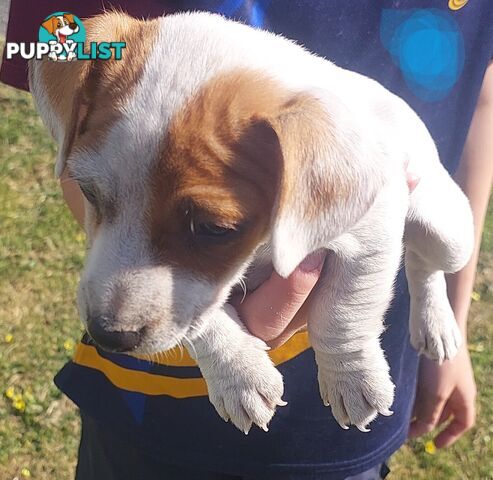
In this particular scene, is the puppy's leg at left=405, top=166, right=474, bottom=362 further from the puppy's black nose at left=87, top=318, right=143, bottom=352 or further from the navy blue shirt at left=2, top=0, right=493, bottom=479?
the puppy's black nose at left=87, top=318, right=143, bottom=352

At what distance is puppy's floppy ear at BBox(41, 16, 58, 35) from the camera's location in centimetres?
206

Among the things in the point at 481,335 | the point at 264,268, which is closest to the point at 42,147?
the point at 481,335

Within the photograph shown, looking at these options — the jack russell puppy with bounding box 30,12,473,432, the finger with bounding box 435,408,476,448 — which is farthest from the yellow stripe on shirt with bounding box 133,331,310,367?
the finger with bounding box 435,408,476,448

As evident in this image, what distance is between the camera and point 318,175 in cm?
175

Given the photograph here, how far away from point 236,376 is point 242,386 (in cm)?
3

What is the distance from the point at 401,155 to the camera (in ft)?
6.95

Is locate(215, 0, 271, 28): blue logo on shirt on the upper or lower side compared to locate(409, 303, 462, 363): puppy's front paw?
upper

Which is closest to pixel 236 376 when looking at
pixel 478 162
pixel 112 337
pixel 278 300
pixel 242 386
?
pixel 242 386

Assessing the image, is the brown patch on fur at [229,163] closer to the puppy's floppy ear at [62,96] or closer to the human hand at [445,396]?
the puppy's floppy ear at [62,96]

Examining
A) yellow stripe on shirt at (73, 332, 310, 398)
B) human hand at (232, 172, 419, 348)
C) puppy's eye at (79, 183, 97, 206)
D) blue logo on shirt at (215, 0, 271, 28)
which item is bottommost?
yellow stripe on shirt at (73, 332, 310, 398)

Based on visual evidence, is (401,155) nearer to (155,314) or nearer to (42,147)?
(155,314)

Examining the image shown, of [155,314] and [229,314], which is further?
[229,314]

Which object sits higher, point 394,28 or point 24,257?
point 394,28

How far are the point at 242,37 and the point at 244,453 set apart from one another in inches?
51.0
